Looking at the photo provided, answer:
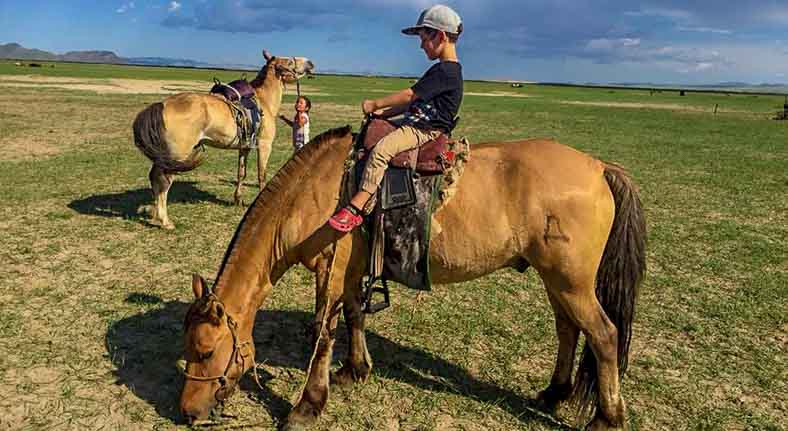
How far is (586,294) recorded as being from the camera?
3.57m

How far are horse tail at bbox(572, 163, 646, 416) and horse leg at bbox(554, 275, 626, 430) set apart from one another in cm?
15

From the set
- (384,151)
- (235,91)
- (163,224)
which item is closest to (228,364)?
(384,151)

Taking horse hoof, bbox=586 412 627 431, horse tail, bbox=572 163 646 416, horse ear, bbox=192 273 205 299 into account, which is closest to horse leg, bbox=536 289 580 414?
horse tail, bbox=572 163 646 416

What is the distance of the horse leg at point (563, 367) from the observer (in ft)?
13.3

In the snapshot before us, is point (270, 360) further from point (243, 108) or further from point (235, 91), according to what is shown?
point (235, 91)

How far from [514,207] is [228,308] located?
212cm

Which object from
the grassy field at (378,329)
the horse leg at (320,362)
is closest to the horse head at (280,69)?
the grassy field at (378,329)

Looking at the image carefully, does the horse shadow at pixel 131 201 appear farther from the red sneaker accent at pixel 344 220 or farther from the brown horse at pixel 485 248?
the red sneaker accent at pixel 344 220

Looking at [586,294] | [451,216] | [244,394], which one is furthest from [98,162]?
[586,294]

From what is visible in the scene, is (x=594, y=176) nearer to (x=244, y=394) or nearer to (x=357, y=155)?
(x=357, y=155)

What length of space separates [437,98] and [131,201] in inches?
307

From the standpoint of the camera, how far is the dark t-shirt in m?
3.57

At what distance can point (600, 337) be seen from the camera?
3.55 meters

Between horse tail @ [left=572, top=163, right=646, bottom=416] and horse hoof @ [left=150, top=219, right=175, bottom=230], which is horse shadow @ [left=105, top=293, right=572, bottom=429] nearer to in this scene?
horse tail @ [left=572, top=163, right=646, bottom=416]
